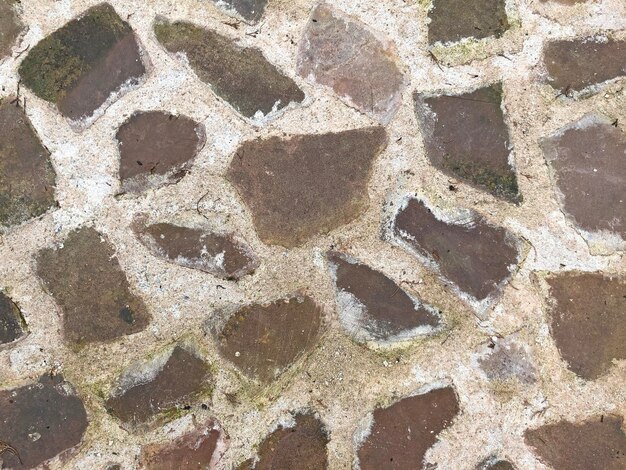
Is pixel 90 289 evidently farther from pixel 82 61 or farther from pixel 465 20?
pixel 465 20

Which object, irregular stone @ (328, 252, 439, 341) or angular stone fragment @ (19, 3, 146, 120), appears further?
irregular stone @ (328, 252, 439, 341)

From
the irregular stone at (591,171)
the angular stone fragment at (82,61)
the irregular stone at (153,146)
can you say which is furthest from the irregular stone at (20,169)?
the irregular stone at (591,171)

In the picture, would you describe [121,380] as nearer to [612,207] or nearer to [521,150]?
[521,150]

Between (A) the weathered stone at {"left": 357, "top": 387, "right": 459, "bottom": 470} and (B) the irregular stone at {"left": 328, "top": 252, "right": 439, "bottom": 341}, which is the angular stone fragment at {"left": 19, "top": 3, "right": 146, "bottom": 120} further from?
(A) the weathered stone at {"left": 357, "top": 387, "right": 459, "bottom": 470}

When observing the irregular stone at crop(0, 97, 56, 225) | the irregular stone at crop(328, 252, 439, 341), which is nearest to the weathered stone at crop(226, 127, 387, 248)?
the irregular stone at crop(328, 252, 439, 341)

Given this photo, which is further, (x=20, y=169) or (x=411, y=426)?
(x=411, y=426)

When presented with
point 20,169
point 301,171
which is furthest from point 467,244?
point 20,169

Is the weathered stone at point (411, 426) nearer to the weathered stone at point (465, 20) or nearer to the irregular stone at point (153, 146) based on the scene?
the irregular stone at point (153, 146)
